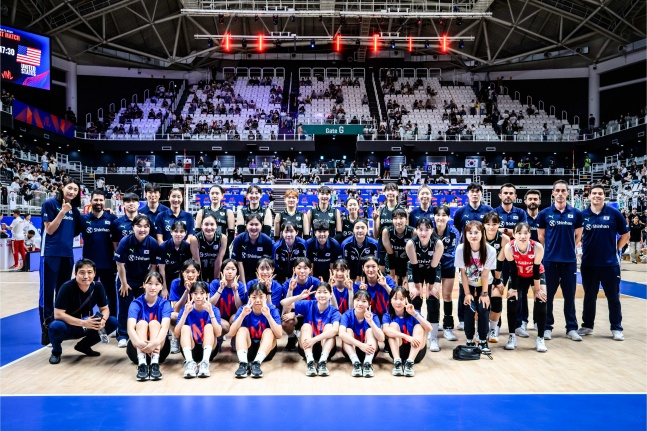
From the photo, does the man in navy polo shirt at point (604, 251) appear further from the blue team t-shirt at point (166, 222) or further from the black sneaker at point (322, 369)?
the blue team t-shirt at point (166, 222)

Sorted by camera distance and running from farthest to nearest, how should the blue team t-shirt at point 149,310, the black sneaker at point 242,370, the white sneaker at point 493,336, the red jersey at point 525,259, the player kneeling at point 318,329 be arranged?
the white sneaker at point 493,336, the red jersey at point 525,259, the blue team t-shirt at point 149,310, the player kneeling at point 318,329, the black sneaker at point 242,370

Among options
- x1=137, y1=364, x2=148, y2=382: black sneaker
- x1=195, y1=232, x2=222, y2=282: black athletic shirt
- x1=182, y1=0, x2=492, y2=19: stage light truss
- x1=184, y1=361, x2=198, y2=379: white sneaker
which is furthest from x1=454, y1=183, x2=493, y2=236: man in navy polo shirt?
x1=182, y1=0, x2=492, y2=19: stage light truss

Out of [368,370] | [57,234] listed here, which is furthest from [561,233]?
[57,234]

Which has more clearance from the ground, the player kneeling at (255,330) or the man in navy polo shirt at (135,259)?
the man in navy polo shirt at (135,259)

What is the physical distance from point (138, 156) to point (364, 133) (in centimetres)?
1609

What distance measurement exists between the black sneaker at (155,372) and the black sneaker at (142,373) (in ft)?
0.18

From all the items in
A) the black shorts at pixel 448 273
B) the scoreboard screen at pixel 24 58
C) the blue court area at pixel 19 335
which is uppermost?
the scoreboard screen at pixel 24 58

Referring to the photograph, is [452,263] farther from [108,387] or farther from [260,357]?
[108,387]

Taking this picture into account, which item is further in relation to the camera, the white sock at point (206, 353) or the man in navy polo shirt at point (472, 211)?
the man in navy polo shirt at point (472, 211)

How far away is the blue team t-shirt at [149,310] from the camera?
599cm

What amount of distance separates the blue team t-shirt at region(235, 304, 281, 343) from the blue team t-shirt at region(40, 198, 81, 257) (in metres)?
2.69

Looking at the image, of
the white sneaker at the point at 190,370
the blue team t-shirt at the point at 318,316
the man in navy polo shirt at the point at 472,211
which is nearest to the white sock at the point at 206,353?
the white sneaker at the point at 190,370

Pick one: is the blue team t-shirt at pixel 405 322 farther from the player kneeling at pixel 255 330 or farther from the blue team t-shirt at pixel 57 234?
the blue team t-shirt at pixel 57 234

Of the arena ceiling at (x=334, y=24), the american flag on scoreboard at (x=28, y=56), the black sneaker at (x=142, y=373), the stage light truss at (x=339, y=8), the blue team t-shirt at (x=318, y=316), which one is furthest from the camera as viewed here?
the arena ceiling at (x=334, y=24)
